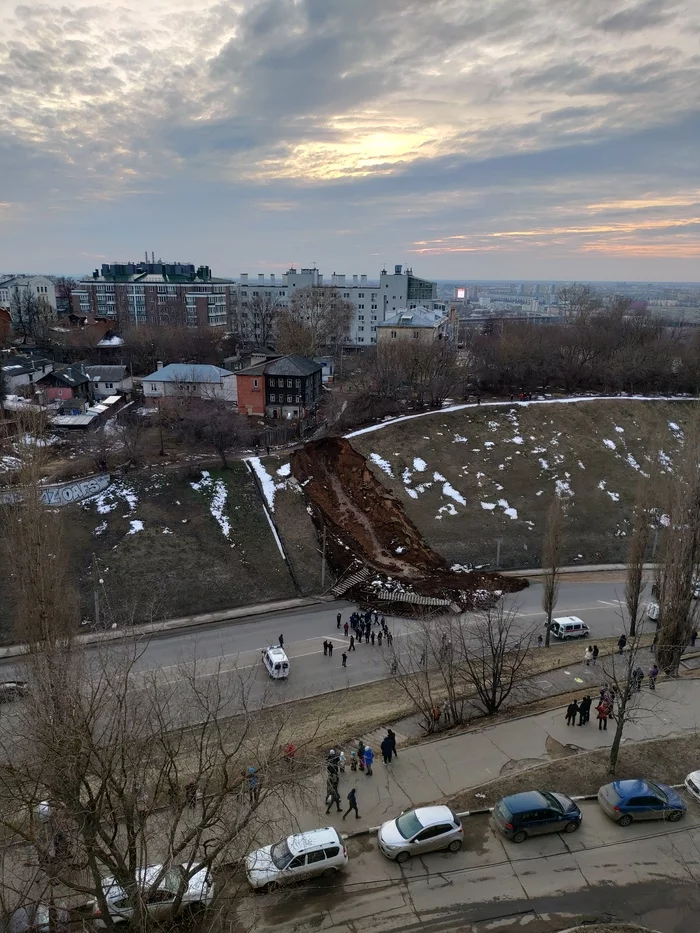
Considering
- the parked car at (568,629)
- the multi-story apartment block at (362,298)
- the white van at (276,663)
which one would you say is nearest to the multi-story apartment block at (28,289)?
the multi-story apartment block at (362,298)

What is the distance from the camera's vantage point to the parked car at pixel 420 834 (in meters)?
13.9

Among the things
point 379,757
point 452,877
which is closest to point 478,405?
point 379,757

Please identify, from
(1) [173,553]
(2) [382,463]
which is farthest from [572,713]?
(2) [382,463]

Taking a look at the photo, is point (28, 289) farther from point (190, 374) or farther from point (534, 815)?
point (534, 815)

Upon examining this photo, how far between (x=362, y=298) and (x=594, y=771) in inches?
4039

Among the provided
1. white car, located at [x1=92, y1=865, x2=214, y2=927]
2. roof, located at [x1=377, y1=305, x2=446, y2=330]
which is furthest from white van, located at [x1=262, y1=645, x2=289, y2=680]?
roof, located at [x1=377, y1=305, x2=446, y2=330]

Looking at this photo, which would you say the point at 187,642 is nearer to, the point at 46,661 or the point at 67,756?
the point at 46,661

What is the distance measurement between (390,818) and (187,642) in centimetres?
1579

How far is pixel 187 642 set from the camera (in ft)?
93.3

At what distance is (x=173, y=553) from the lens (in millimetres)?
34031

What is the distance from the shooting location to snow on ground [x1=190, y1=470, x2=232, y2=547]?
3700 cm

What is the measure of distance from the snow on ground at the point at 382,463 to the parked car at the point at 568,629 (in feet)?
57.6

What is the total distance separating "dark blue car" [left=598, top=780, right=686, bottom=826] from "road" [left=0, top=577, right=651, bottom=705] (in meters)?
11.6

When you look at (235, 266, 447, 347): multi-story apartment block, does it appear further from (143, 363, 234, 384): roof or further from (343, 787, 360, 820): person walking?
(343, 787, 360, 820): person walking
